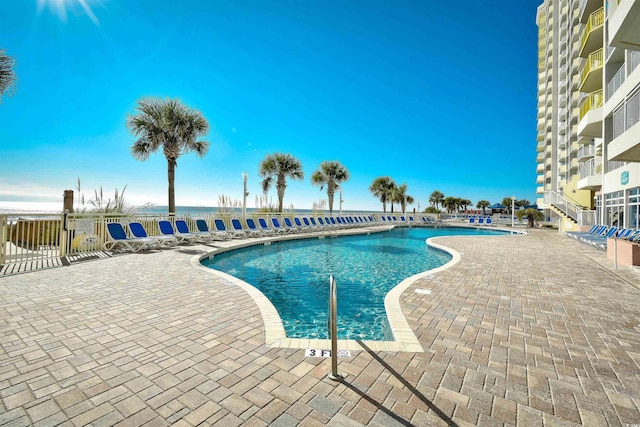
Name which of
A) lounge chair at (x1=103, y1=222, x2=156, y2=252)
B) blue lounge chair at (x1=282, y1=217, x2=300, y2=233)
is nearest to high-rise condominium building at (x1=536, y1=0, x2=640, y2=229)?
blue lounge chair at (x1=282, y1=217, x2=300, y2=233)

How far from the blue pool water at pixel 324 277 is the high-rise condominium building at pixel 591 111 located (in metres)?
6.39

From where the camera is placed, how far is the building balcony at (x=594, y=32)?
15.1 metres

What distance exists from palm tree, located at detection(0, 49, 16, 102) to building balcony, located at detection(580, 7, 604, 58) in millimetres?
25552

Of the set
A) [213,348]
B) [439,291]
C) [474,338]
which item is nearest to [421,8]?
[439,291]

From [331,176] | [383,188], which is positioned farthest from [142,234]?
[383,188]

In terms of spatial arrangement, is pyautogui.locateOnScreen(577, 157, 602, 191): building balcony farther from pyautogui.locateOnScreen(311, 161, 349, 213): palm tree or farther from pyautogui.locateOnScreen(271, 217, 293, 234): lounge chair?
Result: pyautogui.locateOnScreen(311, 161, 349, 213): palm tree

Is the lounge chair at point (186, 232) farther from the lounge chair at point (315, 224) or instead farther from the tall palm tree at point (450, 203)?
the tall palm tree at point (450, 203)

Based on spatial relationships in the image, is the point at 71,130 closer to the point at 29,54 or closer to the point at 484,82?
the point at 29,54

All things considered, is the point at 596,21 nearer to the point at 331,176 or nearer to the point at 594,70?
the point at 594,70

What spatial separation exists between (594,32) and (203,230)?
2314cm

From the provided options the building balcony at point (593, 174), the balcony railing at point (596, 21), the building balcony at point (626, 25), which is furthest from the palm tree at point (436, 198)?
the building balcony at point (626, 25)

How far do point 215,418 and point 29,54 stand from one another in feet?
48.3

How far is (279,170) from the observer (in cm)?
2334

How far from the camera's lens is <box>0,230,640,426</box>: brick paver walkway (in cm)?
183
